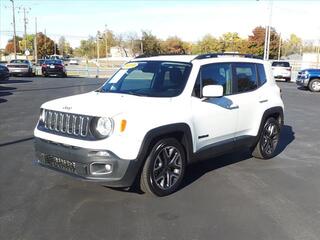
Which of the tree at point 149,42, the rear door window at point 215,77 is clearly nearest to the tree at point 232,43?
the tree at point 149,42

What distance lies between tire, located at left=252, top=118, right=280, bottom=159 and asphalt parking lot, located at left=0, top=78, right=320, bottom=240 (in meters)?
0.15

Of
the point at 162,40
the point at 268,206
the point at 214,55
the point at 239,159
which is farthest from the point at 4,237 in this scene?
the point at 162,40

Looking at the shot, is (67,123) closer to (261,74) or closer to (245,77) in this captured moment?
(245,77)

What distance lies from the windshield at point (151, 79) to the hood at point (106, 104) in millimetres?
267

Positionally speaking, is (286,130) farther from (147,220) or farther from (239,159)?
(147,220)

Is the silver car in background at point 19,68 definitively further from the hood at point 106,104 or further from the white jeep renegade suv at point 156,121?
the hood at point 106,104

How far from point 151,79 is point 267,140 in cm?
267

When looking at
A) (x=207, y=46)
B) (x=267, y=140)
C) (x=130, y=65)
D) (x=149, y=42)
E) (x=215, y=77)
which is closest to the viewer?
(x=215, y=77)

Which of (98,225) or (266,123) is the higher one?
(266,123)

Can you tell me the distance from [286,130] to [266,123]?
3459 mm

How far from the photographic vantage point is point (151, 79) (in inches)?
242

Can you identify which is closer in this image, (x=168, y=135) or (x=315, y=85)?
(x=168, y=135)

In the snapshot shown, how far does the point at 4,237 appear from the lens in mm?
4176

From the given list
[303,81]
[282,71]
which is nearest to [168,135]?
[303,81]
